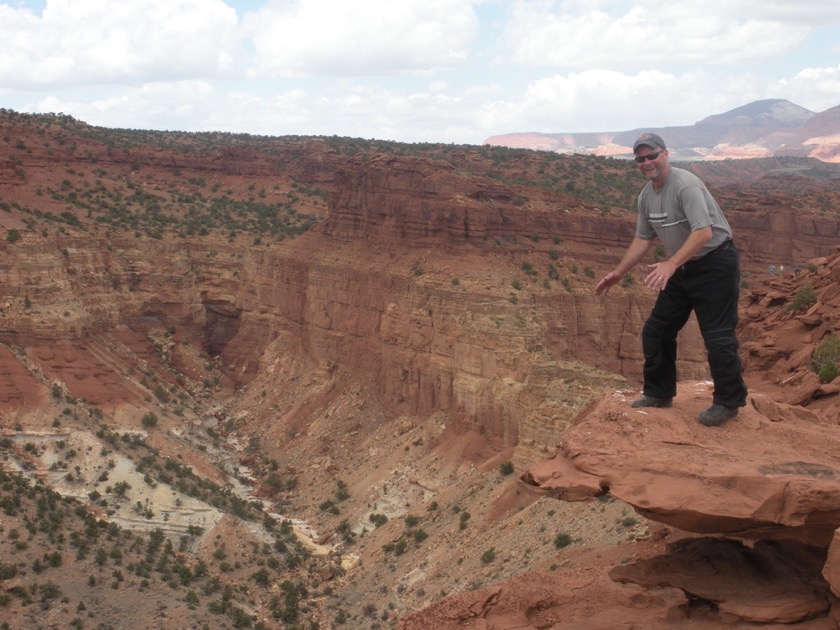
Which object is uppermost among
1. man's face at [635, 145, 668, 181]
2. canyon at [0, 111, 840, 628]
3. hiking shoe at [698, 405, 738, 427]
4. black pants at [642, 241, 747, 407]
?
man's face at [635, 145, 668, 181]

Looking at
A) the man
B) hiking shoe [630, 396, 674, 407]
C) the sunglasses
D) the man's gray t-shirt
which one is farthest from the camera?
hiking shoe [630, 396, 674, 407]

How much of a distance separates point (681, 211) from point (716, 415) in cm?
217

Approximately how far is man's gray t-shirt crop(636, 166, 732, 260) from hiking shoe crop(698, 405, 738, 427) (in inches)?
63.4

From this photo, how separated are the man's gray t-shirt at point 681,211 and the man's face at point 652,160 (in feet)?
0.38

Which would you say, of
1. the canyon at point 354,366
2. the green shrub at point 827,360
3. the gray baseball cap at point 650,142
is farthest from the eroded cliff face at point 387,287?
the gray baseball cap at point 650,142

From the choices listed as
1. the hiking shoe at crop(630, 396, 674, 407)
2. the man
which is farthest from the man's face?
the hiking shoe at crop(630, 396, 674, 407)

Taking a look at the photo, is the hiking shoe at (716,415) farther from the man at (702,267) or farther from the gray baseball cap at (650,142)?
the gray baseball cap at (650,142)

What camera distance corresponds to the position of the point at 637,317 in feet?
139

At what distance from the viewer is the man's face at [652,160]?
10492 mm

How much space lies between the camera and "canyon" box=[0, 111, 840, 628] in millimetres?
23844

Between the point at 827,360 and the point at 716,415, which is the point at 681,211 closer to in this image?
the point at 716,415

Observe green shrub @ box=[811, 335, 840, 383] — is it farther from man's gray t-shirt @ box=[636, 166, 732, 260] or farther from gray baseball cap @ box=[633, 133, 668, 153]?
gray baseball cap @ box=[633, 133, 668, 153]

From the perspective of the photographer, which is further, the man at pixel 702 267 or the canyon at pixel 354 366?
the canyon at pixel 354 366

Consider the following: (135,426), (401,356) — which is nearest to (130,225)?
(135,426)
